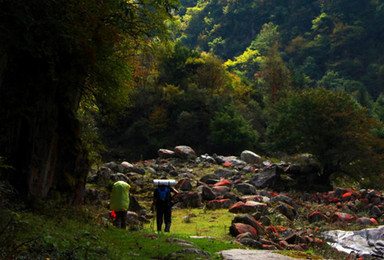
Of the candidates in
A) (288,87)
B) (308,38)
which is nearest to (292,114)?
(288,87)

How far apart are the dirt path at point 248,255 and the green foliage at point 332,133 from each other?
1560cm

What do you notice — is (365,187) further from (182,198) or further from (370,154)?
(182,198)

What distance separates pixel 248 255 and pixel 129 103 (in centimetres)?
1806

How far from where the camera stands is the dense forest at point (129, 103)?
9.44 metres

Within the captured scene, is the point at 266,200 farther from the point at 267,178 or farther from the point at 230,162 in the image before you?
the point at 230,162

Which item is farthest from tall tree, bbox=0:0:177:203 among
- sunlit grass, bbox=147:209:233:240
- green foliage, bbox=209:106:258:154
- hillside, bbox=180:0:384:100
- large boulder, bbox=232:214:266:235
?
hillside, bbox=180:0:384:100

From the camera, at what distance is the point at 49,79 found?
1009cm

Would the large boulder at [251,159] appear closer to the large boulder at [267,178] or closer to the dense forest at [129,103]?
the dense forest at [129,103]

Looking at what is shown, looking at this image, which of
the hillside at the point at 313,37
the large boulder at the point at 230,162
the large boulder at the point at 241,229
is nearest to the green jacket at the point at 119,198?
the large boulder at the point at 241,229

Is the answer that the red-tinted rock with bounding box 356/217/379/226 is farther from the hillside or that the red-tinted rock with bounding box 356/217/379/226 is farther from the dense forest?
the hillside

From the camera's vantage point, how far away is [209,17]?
133250 millimetres

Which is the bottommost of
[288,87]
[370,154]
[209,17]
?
[370,154]

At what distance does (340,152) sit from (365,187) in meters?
2.43

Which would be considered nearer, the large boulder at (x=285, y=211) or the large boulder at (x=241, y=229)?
the large boulder at (x=241, y=229)
